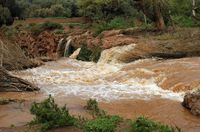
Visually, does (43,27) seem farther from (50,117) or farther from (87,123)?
(87,123)

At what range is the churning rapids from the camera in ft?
45.2

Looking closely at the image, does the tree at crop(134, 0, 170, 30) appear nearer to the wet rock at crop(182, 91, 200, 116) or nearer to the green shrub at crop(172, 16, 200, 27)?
the green shrub at crop(172, 16, 200, 27)

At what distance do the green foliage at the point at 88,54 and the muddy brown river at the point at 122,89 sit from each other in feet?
7.66

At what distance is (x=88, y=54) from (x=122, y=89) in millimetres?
10341

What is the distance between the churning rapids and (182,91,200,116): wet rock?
1638 mm

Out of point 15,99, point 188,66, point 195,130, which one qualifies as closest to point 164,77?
point 188,66

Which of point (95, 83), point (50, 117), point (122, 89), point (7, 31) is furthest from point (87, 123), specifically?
point (7, 31)

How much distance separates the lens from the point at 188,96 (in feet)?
37.2

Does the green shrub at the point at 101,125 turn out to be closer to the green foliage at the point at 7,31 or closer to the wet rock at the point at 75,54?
the green foliage at the point at 7,31

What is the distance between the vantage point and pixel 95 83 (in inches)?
639

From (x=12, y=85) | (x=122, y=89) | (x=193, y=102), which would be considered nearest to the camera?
(x=193, y=102)

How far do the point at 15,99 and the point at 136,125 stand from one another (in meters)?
5.71

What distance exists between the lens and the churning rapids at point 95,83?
1377cm

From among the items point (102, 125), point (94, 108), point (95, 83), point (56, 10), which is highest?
point (102, 125)
